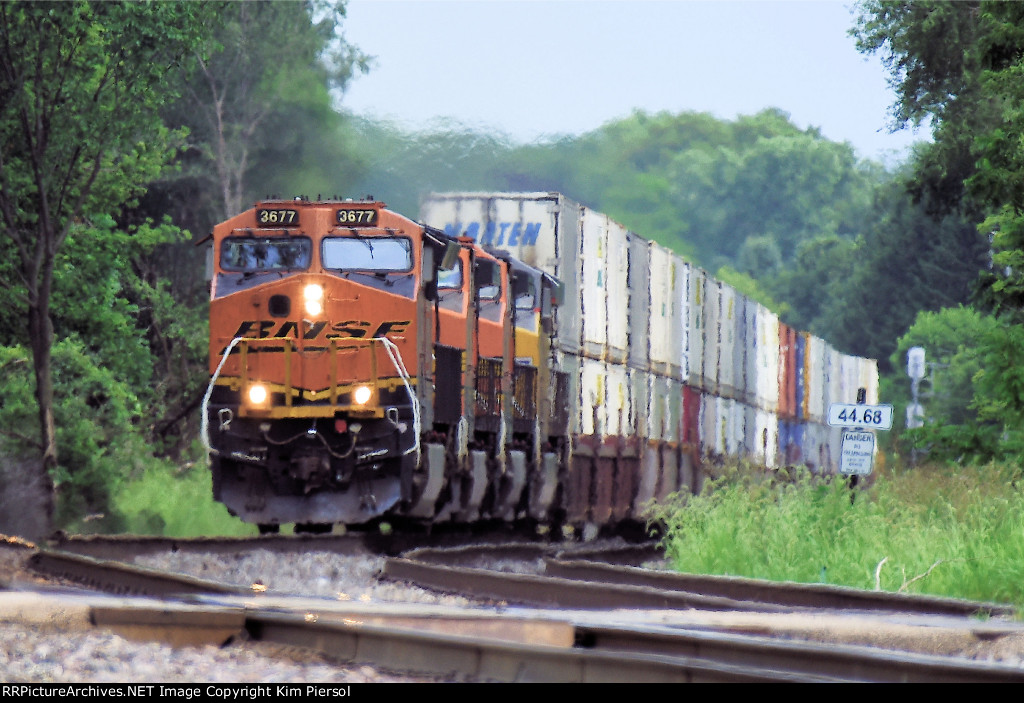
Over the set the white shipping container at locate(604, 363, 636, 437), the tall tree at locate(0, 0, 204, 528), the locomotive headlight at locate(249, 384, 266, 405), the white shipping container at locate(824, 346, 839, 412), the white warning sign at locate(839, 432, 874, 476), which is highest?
the tall tree at locate(0, 0, 204, 528)

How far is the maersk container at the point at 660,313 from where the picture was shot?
1019 inches

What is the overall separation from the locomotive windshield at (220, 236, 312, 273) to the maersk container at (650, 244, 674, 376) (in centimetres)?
1076

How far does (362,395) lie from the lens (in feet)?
51.1

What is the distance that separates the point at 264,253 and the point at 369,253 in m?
1.09

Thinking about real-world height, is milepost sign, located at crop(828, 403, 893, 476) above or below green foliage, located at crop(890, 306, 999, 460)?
below

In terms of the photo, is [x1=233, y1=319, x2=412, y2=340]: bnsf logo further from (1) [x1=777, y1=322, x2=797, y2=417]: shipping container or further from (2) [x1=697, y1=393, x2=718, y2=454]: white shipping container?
(1) [x1=777, y1=322, x2=797, y2=417]: shipping container

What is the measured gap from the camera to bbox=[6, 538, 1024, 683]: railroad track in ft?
18.1

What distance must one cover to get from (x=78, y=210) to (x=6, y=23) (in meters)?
2.68

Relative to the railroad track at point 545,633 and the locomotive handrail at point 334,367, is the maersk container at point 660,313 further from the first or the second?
the railroad track at point 545,633

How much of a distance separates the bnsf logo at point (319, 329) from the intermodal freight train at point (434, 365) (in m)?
0.02

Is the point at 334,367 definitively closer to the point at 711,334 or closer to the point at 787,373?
the point at 711,334

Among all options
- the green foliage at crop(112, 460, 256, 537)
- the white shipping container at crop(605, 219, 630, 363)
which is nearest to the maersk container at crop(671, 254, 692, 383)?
the white shipping container at crop(605, 219, 630, 363)

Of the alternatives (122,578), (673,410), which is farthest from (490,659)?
(673,410)
